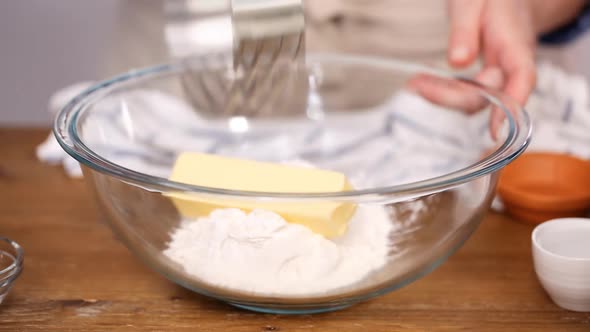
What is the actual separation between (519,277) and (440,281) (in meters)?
0.09

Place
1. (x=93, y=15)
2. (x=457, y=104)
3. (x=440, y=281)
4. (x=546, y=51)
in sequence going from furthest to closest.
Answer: (x=93, y=15), (x=546, y=51), (x=457, y=104), (x=440, y=281)

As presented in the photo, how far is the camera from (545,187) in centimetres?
85

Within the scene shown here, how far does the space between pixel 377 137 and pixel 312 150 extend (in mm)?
102

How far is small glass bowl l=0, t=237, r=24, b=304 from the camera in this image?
2.04 ft

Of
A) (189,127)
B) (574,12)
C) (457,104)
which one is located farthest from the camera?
(574,12)

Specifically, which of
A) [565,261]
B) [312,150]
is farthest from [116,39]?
[565,261]

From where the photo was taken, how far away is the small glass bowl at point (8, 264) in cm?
62

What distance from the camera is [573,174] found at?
85cm

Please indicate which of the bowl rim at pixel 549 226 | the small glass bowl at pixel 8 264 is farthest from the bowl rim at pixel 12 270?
the bowl rim at pixel 549 226

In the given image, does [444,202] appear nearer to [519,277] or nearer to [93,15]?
[519,277]

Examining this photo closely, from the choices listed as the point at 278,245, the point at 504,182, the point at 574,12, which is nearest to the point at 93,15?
the point at 574,12

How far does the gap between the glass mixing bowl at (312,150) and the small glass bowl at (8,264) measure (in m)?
0.10

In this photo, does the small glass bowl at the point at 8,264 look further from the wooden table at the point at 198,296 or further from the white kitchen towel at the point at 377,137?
the white kitchen towel at the point at 377,137

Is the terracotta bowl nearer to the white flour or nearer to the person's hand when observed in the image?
the person's hand
